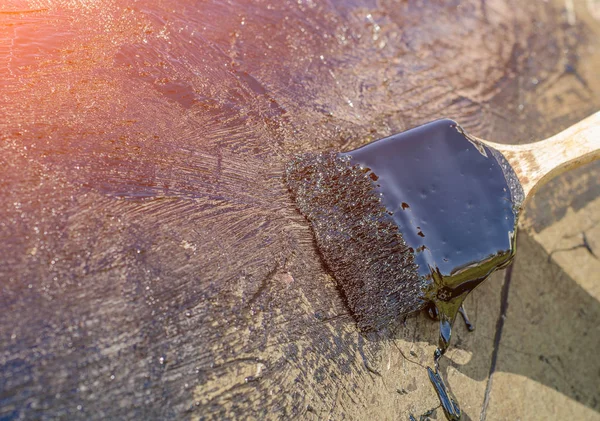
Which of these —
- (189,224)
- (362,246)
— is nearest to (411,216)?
(362,246)

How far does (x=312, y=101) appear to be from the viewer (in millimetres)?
2334

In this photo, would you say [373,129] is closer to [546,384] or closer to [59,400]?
[546,384]

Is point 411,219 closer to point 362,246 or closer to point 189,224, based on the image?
point 362,246

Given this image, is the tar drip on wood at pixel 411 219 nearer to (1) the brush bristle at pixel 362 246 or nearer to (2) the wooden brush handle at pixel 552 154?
(1) the brush bristle at pixel 362 246

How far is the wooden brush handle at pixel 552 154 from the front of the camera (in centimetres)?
218

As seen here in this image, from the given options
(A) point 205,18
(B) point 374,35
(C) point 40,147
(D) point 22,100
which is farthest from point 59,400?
(B) point 374,35

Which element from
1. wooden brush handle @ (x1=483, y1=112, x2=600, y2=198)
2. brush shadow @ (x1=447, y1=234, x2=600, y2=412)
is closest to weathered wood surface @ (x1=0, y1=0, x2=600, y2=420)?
brush shadow @ (x1=447, y1=234, x2=600, y2=412)

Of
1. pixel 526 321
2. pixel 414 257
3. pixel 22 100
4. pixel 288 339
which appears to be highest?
pixel 22 100

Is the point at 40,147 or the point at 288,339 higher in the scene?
the point at 40,147

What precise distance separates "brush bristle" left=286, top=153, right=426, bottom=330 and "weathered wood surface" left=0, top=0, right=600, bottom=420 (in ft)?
0.21

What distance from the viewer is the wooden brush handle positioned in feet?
7.17

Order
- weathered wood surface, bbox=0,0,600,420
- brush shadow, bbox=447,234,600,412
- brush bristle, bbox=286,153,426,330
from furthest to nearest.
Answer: brush shadow, bbox=447,234,600,412, brush bristle, bbox=286,153,426,330, weathered wood surface, bbox=0,0,600,420

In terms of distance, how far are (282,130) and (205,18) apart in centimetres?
71

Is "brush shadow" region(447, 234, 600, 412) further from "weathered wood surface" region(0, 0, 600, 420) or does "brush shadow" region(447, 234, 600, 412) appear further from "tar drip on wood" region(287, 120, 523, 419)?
"tar drip on wood" region(287, 120, 523, 419)
